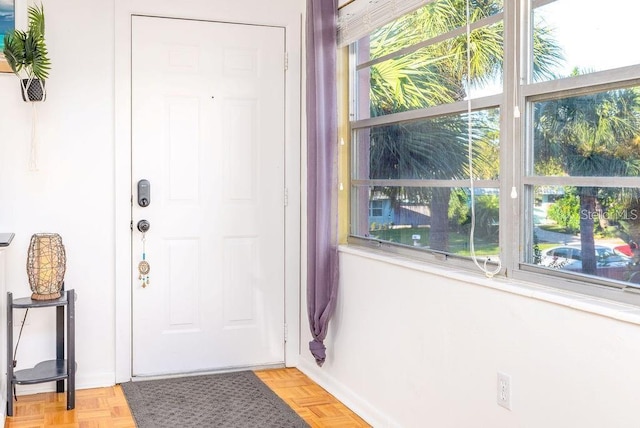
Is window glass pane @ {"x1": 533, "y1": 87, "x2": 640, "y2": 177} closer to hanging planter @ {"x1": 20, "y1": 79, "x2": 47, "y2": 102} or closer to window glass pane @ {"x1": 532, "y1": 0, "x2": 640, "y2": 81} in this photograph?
window glass pane @ {"x1": 532, "y1": 0, "x2": 640, "y2": 81}

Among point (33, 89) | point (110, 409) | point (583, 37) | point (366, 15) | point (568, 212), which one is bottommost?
point (110, 409)

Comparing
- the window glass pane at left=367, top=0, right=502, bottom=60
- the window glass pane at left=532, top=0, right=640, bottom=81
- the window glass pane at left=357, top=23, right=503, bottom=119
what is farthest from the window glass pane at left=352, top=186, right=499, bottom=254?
the window glass pane at left=367, top=0, right=502, bottom=60

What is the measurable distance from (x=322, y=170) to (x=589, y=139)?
1593mm

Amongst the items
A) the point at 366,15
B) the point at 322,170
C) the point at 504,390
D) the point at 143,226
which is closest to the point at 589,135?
the point at 504,390

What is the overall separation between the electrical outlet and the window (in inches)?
12.8

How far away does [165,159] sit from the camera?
380 cm

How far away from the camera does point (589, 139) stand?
2029mm

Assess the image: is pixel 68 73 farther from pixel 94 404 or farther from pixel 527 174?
pixel 527 174

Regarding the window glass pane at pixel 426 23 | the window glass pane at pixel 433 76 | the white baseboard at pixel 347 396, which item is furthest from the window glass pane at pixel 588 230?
the white baseboard at pixel 347 396

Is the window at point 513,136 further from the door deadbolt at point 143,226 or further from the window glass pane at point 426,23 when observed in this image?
the door deadbolt at point 143,226

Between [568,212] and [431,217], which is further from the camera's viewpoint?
[431,217]

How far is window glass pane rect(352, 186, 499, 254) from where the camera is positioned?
251 cm

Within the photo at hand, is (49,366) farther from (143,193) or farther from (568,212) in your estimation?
(568,212)

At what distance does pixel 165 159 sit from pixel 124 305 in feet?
2.60
